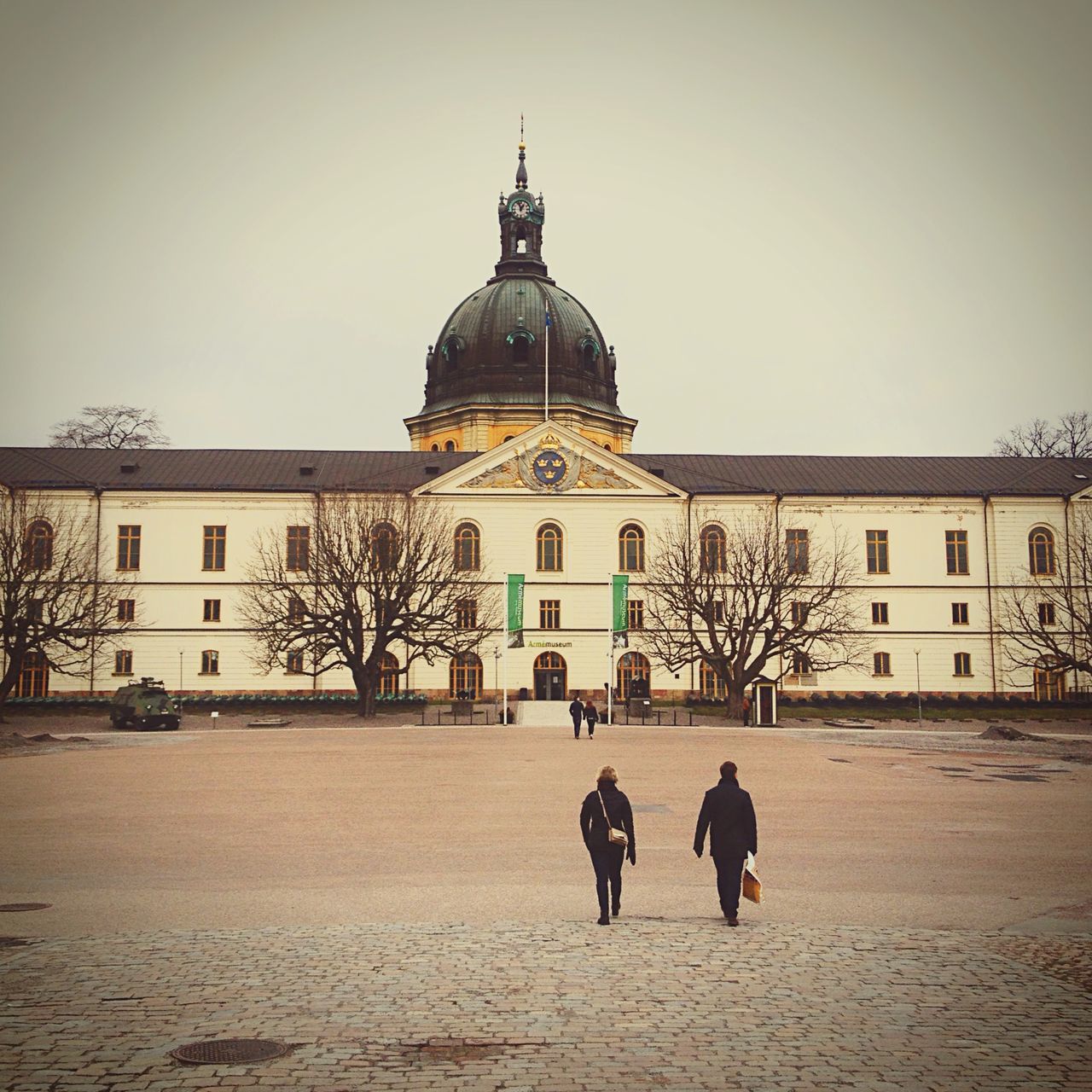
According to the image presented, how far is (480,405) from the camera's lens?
244 feet

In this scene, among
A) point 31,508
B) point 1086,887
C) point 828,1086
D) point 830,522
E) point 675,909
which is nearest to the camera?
point 828,1086

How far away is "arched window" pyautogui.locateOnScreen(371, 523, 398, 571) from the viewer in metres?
54.8

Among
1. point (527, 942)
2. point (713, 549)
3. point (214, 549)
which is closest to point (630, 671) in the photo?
point (713, 549)

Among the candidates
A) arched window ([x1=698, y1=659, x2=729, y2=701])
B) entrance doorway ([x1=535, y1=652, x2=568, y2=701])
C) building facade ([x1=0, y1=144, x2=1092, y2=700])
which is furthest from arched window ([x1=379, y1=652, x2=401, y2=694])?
arched window ([x1=698, y1=659, x2=729, y2=701])

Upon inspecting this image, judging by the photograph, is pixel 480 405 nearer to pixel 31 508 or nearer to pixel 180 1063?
pixel 31 508

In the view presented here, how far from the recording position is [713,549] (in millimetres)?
63938

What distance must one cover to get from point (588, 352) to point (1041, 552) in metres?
30.5

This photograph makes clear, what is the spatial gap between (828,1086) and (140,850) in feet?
40.4

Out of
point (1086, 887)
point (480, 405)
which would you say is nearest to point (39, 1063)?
point (1086, 887)

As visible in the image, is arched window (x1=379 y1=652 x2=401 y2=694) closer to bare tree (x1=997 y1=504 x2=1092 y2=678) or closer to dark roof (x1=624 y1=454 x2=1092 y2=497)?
dark roof (x1=624 y1=454 x2=1092 y2=497)

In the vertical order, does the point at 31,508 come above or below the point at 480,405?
below

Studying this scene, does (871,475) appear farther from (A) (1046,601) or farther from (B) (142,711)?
(B) (142,711)

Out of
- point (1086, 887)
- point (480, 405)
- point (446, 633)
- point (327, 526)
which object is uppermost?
point (480, 405)

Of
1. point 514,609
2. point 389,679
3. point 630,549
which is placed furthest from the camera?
point 630,549
